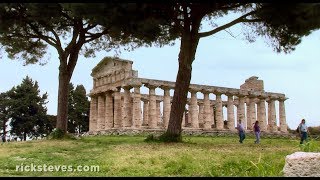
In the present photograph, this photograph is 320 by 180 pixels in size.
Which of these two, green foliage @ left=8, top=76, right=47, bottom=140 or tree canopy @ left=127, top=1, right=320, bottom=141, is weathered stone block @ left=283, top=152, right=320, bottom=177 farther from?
green foliage @ left=8, top=76, right=47, bottom=140

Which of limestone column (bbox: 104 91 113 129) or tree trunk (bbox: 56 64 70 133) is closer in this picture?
tree trunk (bbox: 56 64 70 133)

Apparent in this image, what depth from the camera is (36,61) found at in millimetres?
24250

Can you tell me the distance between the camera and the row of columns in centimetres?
4069

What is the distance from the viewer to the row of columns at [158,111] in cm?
4069

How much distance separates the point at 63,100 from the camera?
2078cm

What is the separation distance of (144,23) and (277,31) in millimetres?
6236

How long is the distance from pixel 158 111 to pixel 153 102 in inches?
297

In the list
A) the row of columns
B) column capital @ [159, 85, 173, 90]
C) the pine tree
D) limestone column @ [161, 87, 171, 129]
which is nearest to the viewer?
the row of columns

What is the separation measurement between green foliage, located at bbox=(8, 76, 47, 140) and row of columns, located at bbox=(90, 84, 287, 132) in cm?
623

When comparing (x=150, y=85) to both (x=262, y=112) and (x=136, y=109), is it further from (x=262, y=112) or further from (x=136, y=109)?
(x=262, y=112)

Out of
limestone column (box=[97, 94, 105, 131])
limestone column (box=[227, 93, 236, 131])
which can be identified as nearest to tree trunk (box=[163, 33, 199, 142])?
limestone column (box=[97, 94, 105, 131])

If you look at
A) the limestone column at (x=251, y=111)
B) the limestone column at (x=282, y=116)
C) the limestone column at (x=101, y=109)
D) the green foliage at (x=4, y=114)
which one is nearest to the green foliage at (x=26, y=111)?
the green foliage at (x=4, y=114)

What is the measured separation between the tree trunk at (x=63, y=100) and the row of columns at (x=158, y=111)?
1808 centimetres

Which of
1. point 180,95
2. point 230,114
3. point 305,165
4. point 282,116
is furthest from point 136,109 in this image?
point 305,165
